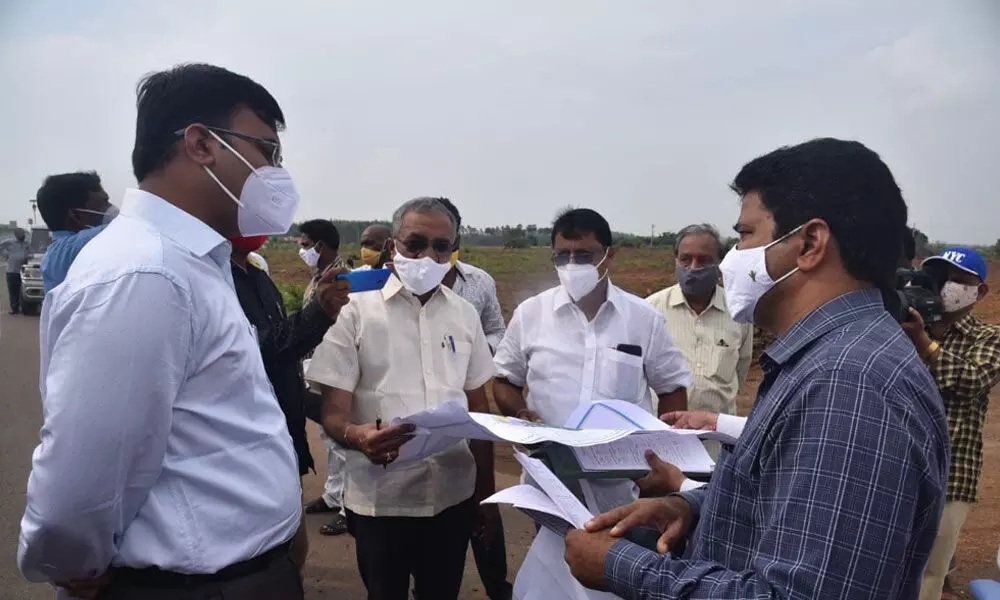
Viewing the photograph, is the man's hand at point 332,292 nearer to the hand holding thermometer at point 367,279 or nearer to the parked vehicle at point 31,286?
the hand holding thermometer at point 367,279

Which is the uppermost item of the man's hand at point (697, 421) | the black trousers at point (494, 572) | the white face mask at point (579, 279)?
the white face mask at point (579, 279)

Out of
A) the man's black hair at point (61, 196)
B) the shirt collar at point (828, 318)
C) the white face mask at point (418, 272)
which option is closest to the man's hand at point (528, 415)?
the white face mask at point (418, 272)

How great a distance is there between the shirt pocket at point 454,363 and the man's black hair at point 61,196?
8.75 ft

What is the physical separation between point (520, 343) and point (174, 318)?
2094mm

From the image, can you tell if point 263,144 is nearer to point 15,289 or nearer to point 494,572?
point 494,572

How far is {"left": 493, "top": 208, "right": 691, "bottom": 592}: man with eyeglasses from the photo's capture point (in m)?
3.15

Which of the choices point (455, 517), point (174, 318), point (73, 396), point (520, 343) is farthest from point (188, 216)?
point (520, 343)

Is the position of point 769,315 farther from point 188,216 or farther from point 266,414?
point 188,216

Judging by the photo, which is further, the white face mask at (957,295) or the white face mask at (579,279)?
the white face mask at (957,295)

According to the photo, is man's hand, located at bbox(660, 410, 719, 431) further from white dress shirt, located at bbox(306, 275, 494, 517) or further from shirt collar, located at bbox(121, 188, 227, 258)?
shirt collar, located at bbox(121, 188, 227, 258)

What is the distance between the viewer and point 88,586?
1.53 m

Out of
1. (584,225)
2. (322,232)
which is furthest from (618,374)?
(322,232)

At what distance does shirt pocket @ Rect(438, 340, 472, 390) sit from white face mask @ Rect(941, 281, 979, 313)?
2.65 metres

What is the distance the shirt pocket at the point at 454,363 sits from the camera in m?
2.77
